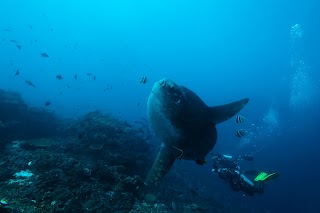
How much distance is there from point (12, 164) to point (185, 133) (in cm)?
679

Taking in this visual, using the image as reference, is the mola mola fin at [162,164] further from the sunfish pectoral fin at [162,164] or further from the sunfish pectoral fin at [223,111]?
the sunfish pectoral fin at [223,111]

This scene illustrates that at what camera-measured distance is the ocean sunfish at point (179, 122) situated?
3.96 meters

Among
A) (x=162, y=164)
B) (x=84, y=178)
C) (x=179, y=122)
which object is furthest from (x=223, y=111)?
(x=84, y=178)

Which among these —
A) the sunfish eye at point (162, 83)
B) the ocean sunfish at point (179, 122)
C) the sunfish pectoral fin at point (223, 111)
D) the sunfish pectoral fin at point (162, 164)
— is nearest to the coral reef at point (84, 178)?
the sunfish pectoral fin at point (162, 164)

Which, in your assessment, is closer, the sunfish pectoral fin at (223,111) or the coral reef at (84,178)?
the sunfish pectoral fin at (223,111)

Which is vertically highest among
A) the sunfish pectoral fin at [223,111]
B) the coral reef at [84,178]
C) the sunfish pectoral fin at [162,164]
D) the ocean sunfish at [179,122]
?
the sunfish pectoral fin at [223,111]

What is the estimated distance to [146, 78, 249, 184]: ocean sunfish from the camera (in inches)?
156

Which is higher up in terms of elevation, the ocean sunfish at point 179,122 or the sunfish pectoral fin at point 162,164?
the ocean sunfish at point 179,122

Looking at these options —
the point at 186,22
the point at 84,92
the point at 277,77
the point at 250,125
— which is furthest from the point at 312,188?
the point at 186,22

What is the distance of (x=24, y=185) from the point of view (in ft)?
21.0

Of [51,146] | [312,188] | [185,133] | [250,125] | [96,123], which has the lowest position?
[51,146]

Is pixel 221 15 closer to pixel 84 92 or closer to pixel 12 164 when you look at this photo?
pixel 84 92

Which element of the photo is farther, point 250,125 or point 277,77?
point 277,77

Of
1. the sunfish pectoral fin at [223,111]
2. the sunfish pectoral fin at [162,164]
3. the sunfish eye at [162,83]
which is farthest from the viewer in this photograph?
the sunfish pectoral fin at [223,111]
